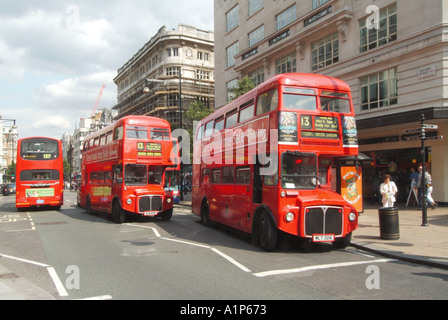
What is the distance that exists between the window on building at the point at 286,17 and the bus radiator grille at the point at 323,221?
2056 cm

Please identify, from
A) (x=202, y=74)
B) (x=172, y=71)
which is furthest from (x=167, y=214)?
(x=202, y=74)

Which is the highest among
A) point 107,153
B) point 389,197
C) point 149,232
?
point 107,153

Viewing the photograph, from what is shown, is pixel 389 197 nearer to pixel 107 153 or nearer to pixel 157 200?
pixel 157 200

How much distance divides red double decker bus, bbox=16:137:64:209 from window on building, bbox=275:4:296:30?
1774cm

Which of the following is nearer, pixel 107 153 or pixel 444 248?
pixel 444 248

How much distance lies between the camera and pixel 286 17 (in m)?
26.8

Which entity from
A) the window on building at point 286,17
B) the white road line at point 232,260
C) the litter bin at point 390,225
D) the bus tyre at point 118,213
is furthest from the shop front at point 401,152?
the bus tyre at point 118,213

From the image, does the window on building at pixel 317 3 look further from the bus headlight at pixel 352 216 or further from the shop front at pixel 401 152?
the bus headlight at pixel 352 216

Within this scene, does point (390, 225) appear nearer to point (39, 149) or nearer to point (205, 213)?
point (205, 213)

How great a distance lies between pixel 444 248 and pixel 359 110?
13.0 m

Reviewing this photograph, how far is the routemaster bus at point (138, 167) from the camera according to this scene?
14.9m
